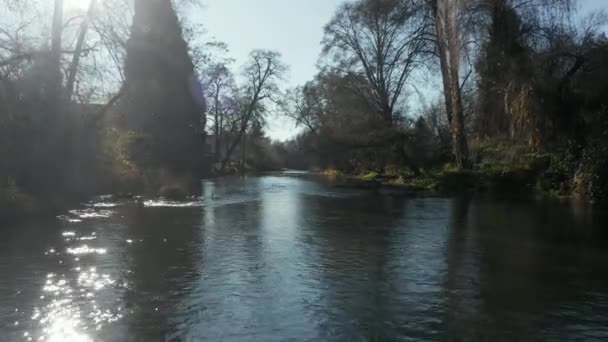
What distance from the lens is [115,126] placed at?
106 feet

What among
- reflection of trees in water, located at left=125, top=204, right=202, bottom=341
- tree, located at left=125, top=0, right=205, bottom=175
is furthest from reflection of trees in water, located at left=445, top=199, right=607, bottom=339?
tree, located at left=125, top=0, right=205, bottom=175

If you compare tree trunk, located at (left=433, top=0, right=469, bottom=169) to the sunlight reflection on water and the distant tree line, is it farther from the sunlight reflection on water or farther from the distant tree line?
the sunlight reflection on water

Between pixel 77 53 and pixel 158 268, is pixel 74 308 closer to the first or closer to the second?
pixel 158 268

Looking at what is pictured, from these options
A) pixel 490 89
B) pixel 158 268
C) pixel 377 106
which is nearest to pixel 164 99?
pixel 377 106

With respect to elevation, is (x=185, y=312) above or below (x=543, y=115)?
below

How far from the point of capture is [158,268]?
9734 mm

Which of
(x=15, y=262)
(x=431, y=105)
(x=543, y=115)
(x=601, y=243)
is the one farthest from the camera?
(x=431, y=105)

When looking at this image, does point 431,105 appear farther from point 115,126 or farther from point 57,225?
point 57,225

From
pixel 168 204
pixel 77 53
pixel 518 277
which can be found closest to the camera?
pixel 518 277

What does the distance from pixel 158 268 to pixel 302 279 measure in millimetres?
2700

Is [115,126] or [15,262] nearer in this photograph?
[15,262]

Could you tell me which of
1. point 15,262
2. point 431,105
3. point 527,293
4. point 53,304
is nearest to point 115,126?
point 15,262

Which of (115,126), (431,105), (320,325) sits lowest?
(320,325)

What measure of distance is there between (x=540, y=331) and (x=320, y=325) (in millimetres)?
2704
